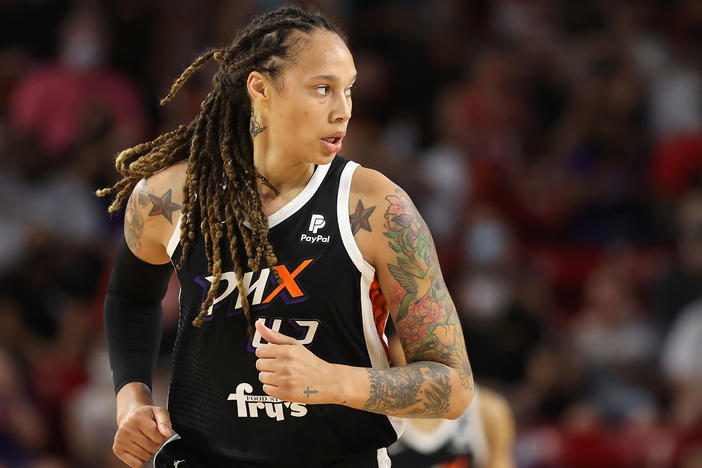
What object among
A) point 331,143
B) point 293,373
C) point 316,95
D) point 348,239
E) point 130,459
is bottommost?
point 130,459

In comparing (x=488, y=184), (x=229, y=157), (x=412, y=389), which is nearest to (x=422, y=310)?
(x=412, y=389)

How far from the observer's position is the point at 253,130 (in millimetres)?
3174

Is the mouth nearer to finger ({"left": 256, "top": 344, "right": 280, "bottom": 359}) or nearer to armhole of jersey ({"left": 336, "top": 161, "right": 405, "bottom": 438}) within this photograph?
armhole of jersey ({"left": 336, "top": 161, "right": 405, "bottom": 438})

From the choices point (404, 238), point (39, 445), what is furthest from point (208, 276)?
point (39, 445)

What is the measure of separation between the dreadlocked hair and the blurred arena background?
11.3 feet

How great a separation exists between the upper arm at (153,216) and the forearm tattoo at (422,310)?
0.70 metres

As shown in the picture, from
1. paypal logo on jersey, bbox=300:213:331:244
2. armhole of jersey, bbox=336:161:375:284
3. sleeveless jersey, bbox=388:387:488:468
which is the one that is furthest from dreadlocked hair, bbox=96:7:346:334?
sleeveless jersey, bbox=388:387:488:468

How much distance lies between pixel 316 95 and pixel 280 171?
288 millimetres

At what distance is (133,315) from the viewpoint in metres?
3.46

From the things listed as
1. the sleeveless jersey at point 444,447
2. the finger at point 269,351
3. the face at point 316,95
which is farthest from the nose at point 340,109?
the sleeveless jersey at point 444,447

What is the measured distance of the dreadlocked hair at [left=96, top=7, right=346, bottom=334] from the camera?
119 inches

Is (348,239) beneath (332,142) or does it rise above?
beneath

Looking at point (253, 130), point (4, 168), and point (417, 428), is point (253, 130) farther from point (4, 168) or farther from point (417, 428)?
point (4, 168)

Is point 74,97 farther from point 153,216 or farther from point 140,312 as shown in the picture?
point 153,216
